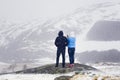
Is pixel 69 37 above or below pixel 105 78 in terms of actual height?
above

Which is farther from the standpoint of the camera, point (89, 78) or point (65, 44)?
point (65, 44)

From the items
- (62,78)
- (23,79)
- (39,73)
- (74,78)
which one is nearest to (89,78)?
(74,78)

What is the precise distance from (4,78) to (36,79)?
11.9 feet

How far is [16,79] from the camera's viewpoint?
29.3 m

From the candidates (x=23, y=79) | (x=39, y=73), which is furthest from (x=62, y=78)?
(x=39, y=73)

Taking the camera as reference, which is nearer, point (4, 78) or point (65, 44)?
point (4, 78)

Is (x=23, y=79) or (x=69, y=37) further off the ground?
(x=69, y=37)

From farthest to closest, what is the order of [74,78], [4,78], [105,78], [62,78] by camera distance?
[4,78] < [62,78] < [74,78] < [105,78]

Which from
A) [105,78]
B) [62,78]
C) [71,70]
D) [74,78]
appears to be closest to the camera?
[105,78]

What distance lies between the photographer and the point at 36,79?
94.1 ft

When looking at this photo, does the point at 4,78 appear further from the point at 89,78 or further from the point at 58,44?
the point at 89,78

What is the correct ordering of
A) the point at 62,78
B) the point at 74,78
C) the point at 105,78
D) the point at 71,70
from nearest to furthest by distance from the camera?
the point at 105,78
the point at 74,78
the point at 62,78
the point at 71,70

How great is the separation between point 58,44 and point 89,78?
8.35 meters

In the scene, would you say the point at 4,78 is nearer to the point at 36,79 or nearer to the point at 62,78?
the point at 36,79
